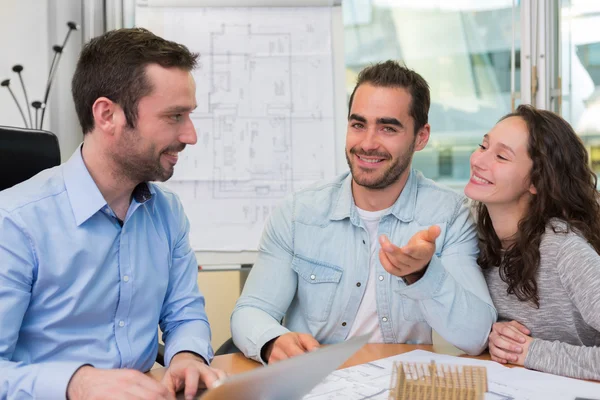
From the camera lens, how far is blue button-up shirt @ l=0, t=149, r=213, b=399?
3.76ft

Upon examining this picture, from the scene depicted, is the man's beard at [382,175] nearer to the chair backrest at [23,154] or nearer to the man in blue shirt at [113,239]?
the man in blue shirt at [113,239]

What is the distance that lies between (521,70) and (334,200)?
5.32ft

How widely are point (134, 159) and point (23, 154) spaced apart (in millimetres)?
325

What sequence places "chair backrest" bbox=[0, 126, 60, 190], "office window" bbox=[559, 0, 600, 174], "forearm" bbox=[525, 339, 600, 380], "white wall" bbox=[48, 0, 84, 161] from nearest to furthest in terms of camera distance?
"forearm" bbox=[525, 339, 600, 380] < "chair backrest" bbox=[0, 126, 60, 190] < "white wall" bbox=[48, 0, 84, 161] < "office window" bbox=[559, 0, 600, 174]

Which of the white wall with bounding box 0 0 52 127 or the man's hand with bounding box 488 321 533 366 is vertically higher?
the white wall with bounding box 0 0 52 127

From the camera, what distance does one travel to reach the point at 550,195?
5.31ft

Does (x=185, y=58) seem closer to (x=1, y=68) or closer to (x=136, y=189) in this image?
(x=136, y=189)

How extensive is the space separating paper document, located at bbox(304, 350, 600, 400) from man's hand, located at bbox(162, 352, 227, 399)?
0.61 feet

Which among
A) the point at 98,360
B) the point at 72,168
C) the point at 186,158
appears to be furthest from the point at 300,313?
the point at 186,158

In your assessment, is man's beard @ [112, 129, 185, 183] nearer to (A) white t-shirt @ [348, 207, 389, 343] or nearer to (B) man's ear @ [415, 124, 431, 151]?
(A) white t-shirt @ [348, 207, 389, 343]

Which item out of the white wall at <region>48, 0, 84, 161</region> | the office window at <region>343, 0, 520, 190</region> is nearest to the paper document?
the office window at <region>343, 0, 520, 190</region>

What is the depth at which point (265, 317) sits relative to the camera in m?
1.55

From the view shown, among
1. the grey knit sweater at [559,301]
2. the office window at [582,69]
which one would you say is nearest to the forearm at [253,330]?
the grey knit sweater at [559,301]

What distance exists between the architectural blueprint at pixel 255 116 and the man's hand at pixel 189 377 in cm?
158
